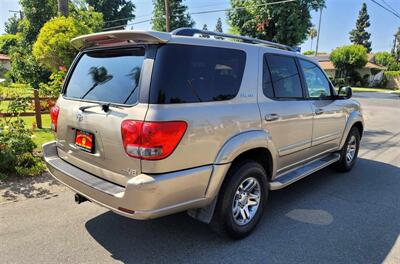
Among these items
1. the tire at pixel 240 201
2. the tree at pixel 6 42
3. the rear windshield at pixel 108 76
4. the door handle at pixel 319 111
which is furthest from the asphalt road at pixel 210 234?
the tree at pixel 6 42

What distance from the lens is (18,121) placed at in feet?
18.3

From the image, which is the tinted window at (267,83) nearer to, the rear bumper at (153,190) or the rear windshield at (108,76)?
the rear bumper at (153,190)

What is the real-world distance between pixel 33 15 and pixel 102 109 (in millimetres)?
27141

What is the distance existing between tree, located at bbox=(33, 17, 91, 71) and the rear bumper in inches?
380

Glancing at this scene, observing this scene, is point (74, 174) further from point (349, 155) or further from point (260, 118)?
point (349, 155)

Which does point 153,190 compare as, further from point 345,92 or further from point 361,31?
point 361,31

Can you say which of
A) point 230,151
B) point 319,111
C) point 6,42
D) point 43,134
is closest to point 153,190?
point 230,151

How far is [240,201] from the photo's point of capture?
3.42 meters

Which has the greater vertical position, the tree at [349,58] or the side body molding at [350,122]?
the tree at [349,58]

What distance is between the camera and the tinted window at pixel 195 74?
8.73 feet

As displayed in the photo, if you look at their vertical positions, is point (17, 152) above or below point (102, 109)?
below

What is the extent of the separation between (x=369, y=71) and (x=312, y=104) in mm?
53555

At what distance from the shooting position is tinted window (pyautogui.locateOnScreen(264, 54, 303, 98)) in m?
3.77

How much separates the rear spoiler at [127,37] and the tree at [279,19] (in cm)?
1996
